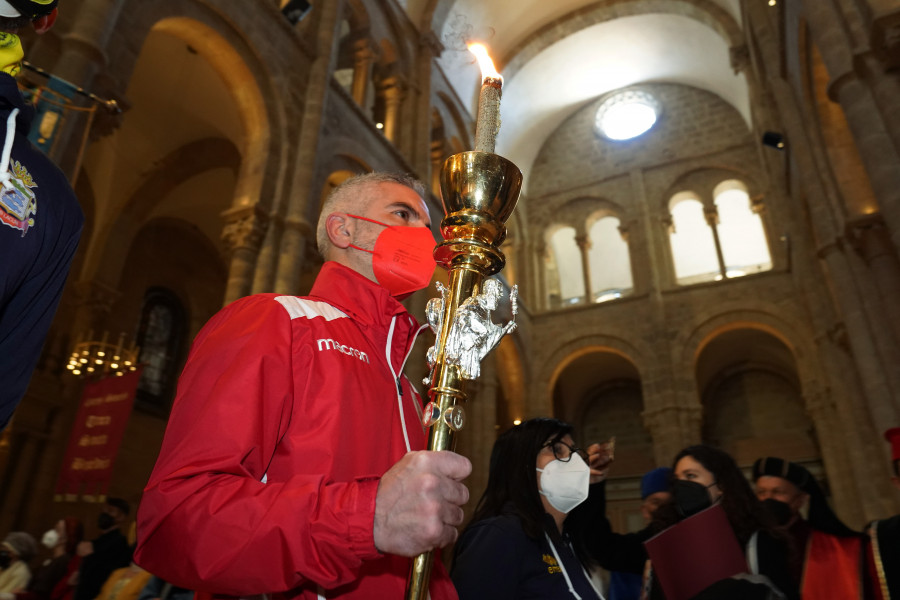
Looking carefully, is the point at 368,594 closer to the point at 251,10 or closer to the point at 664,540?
the point at 664,540

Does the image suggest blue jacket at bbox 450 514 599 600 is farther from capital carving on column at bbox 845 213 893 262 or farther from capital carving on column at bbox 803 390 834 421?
capital carving on column at bbox 803 390 834 421

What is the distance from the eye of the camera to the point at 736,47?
14.2 m

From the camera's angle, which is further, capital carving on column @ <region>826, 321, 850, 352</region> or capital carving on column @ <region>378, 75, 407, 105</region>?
capital carving on column @ <region>378, 75, 407, 105</region>

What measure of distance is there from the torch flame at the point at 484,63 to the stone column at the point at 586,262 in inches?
608

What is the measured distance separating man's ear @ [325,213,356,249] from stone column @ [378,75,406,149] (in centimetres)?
1067

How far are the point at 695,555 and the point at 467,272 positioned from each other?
1.63 m

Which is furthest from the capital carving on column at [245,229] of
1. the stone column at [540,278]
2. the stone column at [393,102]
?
the stone column at [540,278]

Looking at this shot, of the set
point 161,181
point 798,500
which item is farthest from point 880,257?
point 161,181

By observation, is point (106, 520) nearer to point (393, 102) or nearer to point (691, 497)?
point (691, 497)

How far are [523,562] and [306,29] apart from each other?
9.50 metres

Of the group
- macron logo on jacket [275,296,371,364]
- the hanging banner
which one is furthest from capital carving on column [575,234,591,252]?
macron logo on jacket [275,296,371,364]

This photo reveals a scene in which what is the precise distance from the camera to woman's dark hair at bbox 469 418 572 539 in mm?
2143

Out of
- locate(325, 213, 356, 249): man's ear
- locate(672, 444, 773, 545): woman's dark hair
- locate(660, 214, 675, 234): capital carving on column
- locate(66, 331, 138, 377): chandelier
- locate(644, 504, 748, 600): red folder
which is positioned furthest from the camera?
locate(660, 214, 675, 234): capital carving on column

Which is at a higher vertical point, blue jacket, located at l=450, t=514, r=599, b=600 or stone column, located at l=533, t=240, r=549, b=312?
stone column, located at l=533, t=240, r=549, b=312
